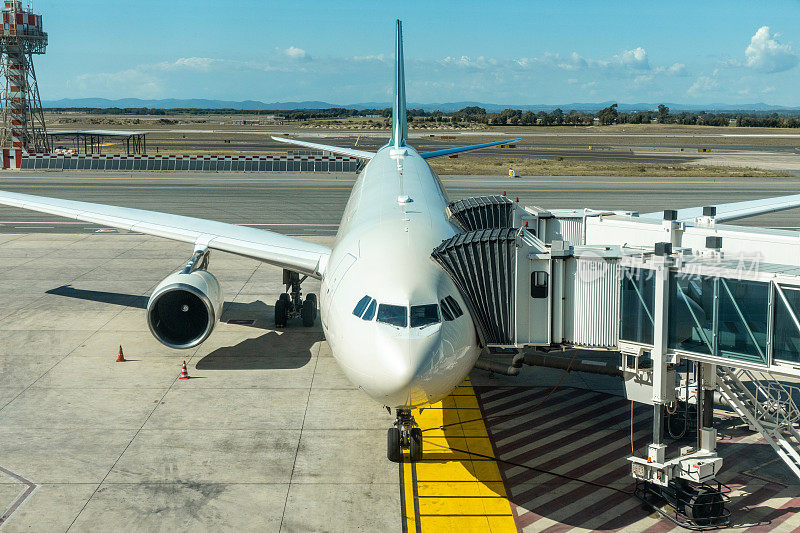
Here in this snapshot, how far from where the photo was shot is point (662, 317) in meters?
13.0

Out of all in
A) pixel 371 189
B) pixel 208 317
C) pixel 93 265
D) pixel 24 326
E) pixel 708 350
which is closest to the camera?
pixel 708 350

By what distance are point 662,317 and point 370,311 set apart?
486 cm

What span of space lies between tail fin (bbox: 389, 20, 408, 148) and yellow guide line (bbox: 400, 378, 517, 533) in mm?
14352

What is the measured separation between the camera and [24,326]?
24234 millimetres

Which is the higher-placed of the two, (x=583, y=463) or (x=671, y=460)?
(x=671, y=460)

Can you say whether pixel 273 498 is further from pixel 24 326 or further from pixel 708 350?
pixel 24 326

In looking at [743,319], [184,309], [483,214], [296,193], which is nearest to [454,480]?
[743,319]

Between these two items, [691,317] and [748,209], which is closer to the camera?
[691,317]

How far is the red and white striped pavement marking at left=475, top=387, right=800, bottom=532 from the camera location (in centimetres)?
1329

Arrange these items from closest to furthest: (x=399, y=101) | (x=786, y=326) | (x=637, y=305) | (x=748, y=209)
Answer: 1. (x=786, y=326)
2. (x=637, y=305)
3. (x=748, y=209)
4. (x=399, y=101)

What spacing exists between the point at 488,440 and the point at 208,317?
8.38 meters

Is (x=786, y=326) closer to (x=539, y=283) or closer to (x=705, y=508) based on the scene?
(x=705, y=508)

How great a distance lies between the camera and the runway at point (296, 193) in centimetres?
4509

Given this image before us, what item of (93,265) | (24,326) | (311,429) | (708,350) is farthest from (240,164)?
(708,350)
